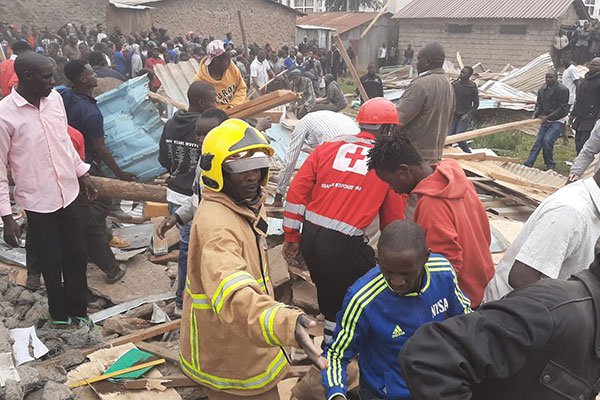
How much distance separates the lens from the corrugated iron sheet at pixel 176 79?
1090 cm

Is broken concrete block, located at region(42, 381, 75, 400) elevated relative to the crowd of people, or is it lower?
lower

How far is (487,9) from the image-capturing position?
1047 inches

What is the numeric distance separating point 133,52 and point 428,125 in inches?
513

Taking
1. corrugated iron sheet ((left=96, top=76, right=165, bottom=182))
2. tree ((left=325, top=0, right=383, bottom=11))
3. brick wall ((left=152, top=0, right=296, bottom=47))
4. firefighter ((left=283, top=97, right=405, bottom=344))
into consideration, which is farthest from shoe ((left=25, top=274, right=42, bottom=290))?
tree ((left=325, top=0, right=383, bottom=11))

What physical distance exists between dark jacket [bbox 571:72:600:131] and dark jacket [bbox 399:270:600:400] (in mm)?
9125

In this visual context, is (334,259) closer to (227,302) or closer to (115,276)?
(227,302)

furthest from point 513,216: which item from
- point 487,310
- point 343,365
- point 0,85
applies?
point 0,85

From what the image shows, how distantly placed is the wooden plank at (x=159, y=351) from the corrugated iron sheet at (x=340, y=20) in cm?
2636

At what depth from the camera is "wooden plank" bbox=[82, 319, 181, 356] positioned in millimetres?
4098

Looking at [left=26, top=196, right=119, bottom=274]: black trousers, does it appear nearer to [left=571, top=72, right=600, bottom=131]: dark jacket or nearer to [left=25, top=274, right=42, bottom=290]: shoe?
[left=25, top=274, right=42, bottom=290]: shoe

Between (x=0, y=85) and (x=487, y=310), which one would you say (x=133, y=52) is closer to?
(x=0, y=85)

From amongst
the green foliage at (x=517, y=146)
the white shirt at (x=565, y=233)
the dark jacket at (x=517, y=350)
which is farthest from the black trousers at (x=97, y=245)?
the green foliage at (x=517, y=146)

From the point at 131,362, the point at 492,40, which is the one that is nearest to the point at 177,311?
the point at 131,362

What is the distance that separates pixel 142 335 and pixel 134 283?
1168 mm
